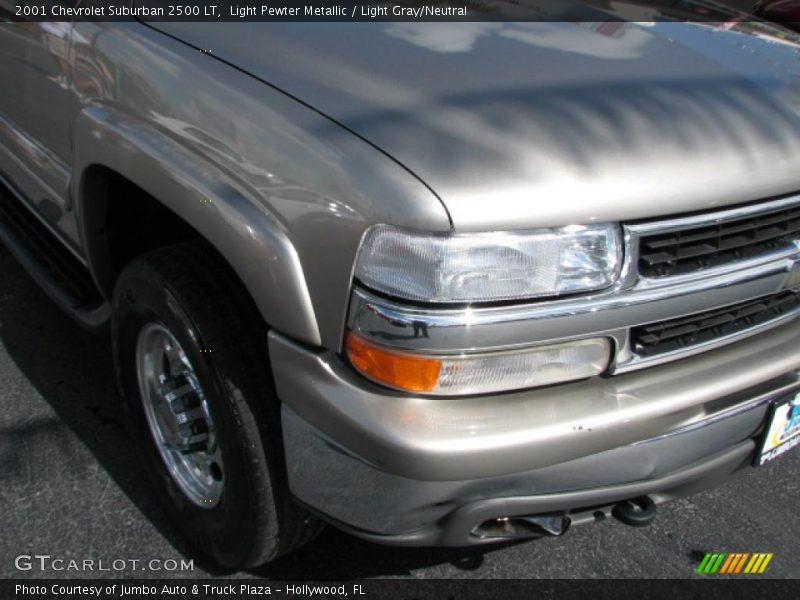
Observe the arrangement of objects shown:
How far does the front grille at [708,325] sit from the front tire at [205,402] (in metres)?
0.83

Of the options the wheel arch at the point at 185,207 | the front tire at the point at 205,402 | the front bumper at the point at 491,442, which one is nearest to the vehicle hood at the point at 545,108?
the wheel arch at the point at 185,207

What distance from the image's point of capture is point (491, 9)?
89.0 inches

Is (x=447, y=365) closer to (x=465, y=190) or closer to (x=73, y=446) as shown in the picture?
(x=465, y=190)

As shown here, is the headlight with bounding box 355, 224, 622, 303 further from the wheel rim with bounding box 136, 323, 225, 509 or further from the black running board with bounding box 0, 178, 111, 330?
the black running board with bounding box 0, 178, 111, 330

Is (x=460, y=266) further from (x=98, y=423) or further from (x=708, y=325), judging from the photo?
(x=98, y=423)

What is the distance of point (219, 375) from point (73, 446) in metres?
1.11

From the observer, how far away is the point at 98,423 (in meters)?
2.82

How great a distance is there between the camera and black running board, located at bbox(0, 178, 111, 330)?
2.70 metres

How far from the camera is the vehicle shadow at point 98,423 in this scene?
233 cm

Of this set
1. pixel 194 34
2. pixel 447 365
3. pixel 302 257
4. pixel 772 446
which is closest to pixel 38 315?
pixel 194 34

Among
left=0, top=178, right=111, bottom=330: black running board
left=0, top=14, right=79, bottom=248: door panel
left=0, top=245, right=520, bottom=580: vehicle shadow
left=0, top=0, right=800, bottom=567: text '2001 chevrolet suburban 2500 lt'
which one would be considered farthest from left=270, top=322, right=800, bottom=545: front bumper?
left=0, top=14, right=79, bottom=248: door panel

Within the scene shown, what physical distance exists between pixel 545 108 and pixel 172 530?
1.62 meters

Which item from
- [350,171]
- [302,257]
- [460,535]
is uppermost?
[350,171]

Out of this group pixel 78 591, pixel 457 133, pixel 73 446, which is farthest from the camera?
pixel 73 446
